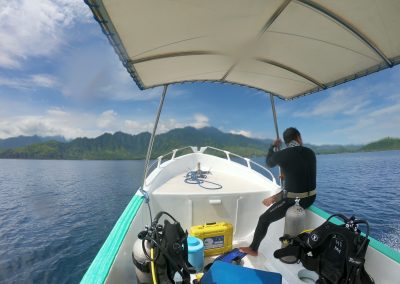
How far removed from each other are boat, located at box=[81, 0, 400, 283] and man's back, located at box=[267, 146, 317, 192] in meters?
Result: 0.59

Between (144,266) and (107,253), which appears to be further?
(107,253)

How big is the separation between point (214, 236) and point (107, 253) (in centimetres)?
207

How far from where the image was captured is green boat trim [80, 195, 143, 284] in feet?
6.05

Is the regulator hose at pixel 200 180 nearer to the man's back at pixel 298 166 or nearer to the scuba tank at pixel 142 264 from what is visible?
the man's back at pixel 298 166

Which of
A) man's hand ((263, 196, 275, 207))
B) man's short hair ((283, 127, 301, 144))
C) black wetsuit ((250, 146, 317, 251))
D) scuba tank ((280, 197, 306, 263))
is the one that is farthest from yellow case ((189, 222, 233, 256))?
man's short hair ((283, 127, 301, 144))

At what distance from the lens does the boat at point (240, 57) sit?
6.82 feet

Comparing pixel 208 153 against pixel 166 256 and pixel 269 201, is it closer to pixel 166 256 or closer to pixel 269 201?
pixel 269 201

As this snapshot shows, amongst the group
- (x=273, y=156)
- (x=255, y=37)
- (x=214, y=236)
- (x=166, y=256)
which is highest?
(x=255, y=37)

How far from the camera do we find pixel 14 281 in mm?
9781

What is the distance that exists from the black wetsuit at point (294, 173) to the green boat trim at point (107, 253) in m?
2.05

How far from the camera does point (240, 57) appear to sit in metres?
3.33

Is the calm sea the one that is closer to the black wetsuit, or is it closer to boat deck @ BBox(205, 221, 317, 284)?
boat deck @ BBox(205, 221, 317, 284)

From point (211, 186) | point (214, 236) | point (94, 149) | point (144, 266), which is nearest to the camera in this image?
point (144, 266)

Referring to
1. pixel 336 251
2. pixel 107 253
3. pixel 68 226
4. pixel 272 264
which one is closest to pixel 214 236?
pixel 272 264
